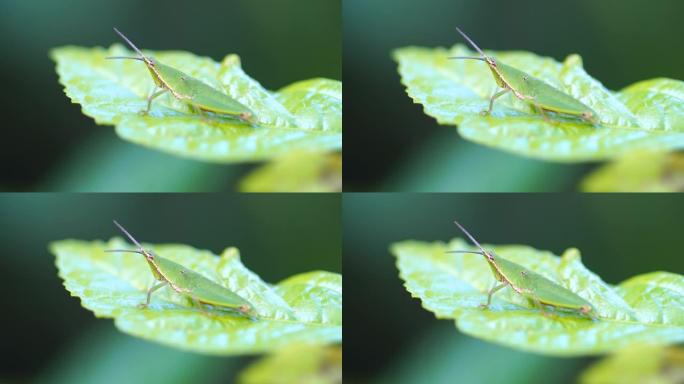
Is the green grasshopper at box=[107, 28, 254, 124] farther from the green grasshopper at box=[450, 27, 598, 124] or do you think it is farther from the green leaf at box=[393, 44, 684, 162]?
the green grasshopper at box=[450, 27, 598, 124]

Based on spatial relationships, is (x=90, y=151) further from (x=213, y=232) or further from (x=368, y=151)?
(x=368, y=151)

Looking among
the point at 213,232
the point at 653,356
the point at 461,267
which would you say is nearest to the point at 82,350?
the point at 213,232

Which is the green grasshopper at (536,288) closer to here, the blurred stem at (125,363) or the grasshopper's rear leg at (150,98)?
the blurred stem at (125,363)

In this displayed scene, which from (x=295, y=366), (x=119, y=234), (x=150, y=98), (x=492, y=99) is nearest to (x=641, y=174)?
(x=492, y=99)

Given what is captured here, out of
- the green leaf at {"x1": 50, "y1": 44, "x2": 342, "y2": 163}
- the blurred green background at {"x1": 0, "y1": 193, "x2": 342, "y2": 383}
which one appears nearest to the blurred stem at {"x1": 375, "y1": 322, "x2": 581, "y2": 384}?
the blurred green background at {"x1": 0, "y1": 193, "x2": 342, "y2": 383}

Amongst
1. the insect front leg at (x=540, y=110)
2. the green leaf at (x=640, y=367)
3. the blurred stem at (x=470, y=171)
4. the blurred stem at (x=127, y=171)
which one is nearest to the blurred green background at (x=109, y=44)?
the blurred stem at (x=127, y=171)

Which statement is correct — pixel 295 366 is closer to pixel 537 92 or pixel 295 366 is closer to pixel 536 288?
pixel 536 288
